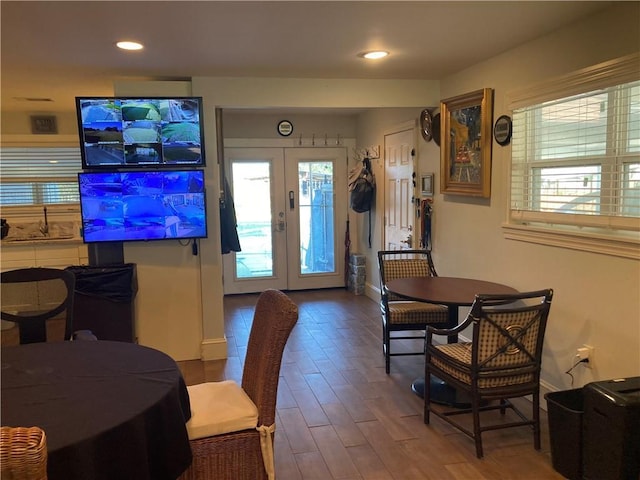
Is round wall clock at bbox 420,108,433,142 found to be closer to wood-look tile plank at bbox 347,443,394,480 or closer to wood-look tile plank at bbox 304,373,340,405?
wood-look tile plank at bbox 304,373,340,405

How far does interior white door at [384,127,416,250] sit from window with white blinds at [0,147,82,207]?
11.4 feet

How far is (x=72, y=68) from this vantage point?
3.66 metres

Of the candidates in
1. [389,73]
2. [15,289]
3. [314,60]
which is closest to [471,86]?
[389,73]

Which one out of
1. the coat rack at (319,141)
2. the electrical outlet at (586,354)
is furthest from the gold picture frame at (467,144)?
the coat rack at (319,141)

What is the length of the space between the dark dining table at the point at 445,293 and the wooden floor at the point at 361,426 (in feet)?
0.51

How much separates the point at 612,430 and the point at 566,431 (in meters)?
0.28

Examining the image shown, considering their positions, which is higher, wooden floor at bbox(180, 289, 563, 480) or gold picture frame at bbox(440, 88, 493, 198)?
gold picture frame at bbox(440, 88, 493, 198)

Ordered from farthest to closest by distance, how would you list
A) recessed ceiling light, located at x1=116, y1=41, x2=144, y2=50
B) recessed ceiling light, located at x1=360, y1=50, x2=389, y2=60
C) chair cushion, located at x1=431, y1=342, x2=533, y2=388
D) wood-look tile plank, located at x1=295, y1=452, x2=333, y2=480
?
recessed ceiling light, located at x1=360, y1=50, x2=389, y2=60 → recessed ceiling light, located at x1=116, y1=41, x2=144, y2=50 → chair cushion, located at x1=431, y1=342, x2=533, y2=388 → wood-look tile plank, located at x1=295, y1=452, x2=333, y2=480

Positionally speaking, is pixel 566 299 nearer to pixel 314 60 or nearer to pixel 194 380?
pixel 314 60

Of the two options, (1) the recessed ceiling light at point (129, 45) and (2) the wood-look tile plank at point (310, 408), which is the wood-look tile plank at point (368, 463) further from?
(1) the recessed ceiling light at point (129, 45)

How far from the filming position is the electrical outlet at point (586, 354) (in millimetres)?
2822

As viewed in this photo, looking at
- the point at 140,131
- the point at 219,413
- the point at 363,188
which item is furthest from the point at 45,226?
the point at 219,413

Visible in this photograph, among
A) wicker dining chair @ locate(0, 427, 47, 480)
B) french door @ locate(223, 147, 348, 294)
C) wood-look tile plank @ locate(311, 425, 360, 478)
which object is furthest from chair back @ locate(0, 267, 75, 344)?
french door @ locate(223, 147, 348, 294)

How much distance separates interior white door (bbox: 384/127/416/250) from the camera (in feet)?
16.4
